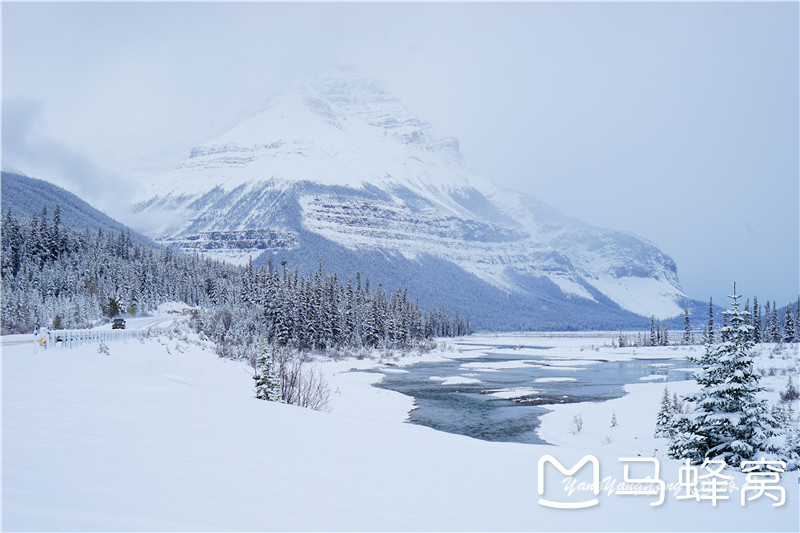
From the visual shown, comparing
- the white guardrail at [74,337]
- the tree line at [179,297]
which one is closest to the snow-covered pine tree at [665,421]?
the white guardrail at [74,337]

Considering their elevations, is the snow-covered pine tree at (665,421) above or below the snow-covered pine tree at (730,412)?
below

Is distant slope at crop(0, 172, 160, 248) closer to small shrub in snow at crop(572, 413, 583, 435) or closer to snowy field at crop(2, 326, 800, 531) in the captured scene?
small shrub in snow at crop(572, 413, 583, 435)

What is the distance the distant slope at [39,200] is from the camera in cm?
16362

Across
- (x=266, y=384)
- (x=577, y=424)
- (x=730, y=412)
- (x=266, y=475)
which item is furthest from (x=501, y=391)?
(x=266, y=475)

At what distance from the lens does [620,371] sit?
63406 mm

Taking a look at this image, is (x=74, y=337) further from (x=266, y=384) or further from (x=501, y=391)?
(x=501, y=391)

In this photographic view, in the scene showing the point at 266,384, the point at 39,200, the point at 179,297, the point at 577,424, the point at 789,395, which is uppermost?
the point at 39,200

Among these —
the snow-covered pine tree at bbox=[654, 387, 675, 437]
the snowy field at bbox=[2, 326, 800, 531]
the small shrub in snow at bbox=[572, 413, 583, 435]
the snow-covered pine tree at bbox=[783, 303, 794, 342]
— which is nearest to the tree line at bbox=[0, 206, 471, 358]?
the small shrub in snow at bbox=[572, 413, 583, 435]

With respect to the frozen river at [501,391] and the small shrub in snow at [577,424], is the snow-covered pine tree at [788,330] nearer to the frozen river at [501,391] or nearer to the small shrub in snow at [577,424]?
the frozen river at [501,391]

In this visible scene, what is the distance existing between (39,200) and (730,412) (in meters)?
203

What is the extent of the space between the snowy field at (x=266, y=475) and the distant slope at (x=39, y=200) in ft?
539

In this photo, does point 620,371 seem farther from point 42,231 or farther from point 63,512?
point 42,231

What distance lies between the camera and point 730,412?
47.3 ft

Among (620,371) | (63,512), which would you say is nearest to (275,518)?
(63,512)
